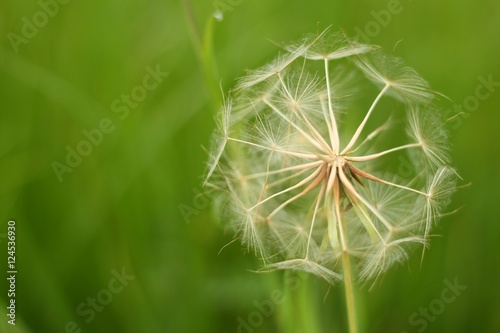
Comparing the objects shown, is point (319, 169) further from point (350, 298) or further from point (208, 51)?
point (208, 51)

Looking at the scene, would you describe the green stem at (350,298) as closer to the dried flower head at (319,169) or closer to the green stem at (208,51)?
the dried flower head at (319,169)

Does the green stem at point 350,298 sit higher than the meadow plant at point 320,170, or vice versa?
the meadow plant at point 320,170

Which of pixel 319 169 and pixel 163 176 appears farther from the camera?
pixel 163 176

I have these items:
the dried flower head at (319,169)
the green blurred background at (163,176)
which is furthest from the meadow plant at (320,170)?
the green blurred background at (163,176)

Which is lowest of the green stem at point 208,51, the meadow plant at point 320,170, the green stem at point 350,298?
the green stem at point 350,298

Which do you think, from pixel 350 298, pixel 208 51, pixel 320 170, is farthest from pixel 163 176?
pixel 350 298

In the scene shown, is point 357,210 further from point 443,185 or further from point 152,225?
point 152,225

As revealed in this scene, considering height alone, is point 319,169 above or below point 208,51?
below

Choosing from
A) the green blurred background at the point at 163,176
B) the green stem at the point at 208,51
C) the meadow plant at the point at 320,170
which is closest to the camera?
the meadow plant at the point at 320,170
